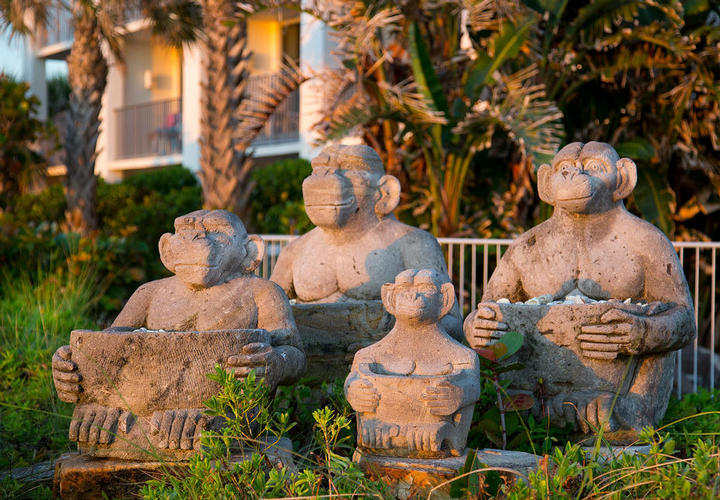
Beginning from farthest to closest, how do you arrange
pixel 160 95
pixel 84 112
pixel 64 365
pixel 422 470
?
pixel 160 95, pixel 84 112, pixel 64 365, pixel 422 470

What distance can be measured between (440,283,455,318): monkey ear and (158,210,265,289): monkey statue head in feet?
3.04

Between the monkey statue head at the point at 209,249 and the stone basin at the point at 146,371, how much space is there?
0.40 meters

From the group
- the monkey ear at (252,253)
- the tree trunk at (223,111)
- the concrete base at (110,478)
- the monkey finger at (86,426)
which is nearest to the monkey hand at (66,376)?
the monkey finger at (86,426)

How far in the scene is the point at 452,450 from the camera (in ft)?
11.4

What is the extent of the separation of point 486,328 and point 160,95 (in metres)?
18.5

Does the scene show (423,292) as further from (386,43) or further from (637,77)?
(386,43)

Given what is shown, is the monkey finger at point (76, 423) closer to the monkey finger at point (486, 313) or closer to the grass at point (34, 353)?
the grass at point (34, 353)

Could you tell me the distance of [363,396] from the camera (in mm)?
3473

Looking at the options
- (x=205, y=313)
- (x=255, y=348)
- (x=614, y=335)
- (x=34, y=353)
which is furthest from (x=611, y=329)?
(x=34, y=353)

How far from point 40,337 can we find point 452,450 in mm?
4401

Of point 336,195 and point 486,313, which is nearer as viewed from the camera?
point 486,313

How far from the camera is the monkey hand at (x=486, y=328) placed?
3.99 m

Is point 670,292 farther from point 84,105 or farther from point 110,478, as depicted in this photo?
point 84,105

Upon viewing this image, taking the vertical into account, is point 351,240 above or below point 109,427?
above
